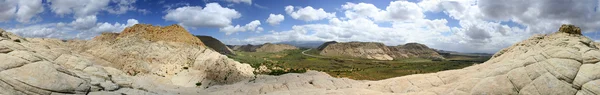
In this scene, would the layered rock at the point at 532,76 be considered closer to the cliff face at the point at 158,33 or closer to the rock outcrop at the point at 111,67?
the rock outcrop at the point at 111,67

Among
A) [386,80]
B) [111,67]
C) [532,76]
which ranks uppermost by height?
[532,76]

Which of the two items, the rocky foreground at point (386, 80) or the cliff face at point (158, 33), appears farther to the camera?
the cliff face at point (158, 33)

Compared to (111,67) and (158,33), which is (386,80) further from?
(158,33)

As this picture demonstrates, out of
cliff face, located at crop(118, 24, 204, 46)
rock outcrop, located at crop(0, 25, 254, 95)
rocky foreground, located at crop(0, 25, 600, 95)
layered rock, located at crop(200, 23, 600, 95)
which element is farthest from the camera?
cliff face, located at crop(118, 24, 204, 46)

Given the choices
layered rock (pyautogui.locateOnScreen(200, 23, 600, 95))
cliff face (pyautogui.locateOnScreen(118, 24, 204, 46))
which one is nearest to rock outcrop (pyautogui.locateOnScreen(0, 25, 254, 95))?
cliff face (pyautogui.locateOnScreen(118, 24, 204, 46))

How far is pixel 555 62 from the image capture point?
94.9 ft

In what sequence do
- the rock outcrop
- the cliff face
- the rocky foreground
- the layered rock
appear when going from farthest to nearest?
1. the cliff face
2. the rock outcrop
3. the rocky foreground
4. the layered rock

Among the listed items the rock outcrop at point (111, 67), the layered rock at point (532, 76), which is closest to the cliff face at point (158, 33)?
the rock outcrop at point (111, 67)

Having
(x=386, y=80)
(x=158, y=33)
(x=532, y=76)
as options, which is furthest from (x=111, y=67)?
(x=532, y=76)

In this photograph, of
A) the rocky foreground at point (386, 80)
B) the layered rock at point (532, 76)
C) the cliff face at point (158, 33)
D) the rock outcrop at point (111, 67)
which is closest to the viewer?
the layered rock at point (532, 76)

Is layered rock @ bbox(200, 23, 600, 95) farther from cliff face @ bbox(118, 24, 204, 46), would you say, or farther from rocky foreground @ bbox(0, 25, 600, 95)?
cliff face @ bbox(118, 24, 204, 46)

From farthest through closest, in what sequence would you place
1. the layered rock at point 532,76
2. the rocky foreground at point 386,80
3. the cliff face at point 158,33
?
the cliff face at point 158,33
the rocky foreground at point 386,80
the layered rock at point 532,76

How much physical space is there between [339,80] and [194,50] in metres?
37.5

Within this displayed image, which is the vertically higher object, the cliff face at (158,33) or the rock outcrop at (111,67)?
the cliff face at (158,33)
